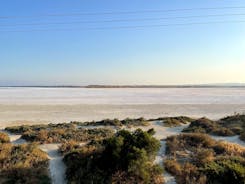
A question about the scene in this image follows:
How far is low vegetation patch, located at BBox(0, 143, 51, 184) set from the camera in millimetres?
7520

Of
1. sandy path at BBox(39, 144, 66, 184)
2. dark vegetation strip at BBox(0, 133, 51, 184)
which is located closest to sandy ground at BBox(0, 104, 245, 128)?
sandy path at BBox(39, 144, 66, 184)

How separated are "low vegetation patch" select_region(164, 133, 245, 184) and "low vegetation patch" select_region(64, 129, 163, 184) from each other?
703mm

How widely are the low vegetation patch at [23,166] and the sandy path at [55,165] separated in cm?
21

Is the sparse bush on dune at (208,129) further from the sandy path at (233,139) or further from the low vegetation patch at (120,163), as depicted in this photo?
the low vegetation patch at (120,163)

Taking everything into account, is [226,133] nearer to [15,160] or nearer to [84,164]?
[84,164]

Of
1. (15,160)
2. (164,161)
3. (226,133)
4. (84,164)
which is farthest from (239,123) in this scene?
(15,160)

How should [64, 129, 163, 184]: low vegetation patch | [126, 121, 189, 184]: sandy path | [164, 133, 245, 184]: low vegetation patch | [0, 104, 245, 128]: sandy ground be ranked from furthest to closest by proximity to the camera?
[0, 104, 245, 128]: sandy ground, [126, 121, 189, 184]: sandy path, [64, 129, 163, 184]: low vegetation patch, [164, 133, 245, 184]: low vegetation patch

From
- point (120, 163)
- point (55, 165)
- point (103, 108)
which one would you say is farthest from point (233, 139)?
point (103, 108)

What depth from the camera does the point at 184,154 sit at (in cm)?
951

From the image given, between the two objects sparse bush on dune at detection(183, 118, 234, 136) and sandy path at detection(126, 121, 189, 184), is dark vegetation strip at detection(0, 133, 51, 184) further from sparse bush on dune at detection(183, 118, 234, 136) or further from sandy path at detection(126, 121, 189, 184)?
sparse bush on dune at detection(183, 118, 234, 136)

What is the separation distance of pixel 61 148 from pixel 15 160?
216cm

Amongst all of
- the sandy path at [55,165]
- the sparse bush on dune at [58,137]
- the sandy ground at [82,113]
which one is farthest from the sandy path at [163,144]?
the sandy ground at [82,113]

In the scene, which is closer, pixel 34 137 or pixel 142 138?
pixel 142 138

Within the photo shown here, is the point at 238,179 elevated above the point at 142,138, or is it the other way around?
the point at 142,138
